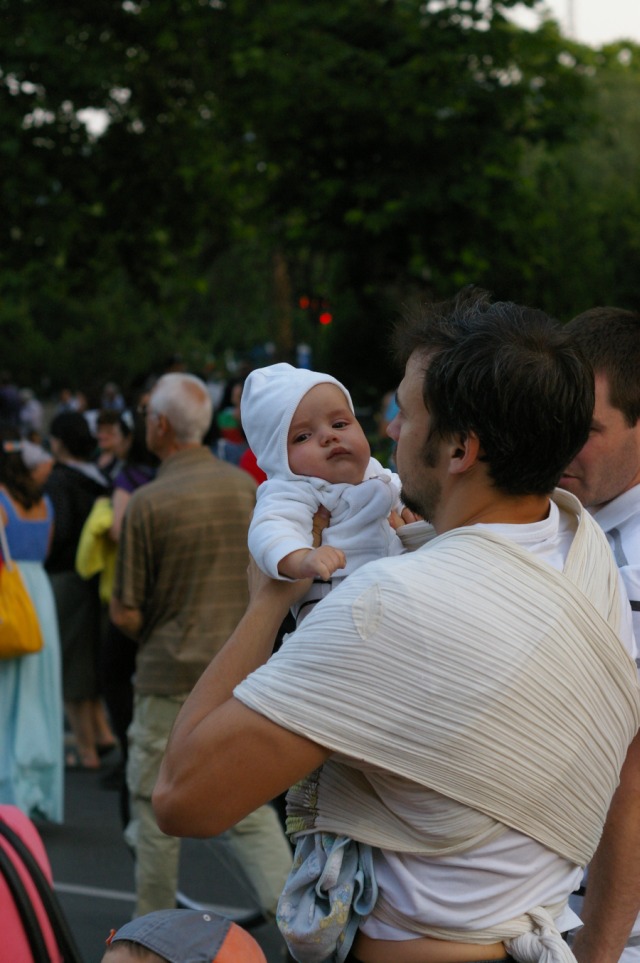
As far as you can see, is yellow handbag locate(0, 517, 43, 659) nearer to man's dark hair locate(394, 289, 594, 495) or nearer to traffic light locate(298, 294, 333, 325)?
man's dark hair locate(394, 289, 594, 495)

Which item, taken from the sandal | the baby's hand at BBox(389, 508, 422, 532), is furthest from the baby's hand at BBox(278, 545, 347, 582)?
the sandal

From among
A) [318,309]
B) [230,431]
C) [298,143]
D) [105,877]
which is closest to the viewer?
[105,877]

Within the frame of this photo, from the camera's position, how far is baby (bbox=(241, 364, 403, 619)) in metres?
2.11

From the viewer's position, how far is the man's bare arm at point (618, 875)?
2.21 m

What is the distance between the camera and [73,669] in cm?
873

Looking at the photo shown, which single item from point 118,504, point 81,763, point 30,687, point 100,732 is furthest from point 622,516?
point 100,732

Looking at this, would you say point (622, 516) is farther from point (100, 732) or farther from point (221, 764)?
point (100, 732)

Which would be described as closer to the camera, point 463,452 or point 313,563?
point 463,452

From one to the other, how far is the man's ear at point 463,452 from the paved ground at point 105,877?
3626 millimetres

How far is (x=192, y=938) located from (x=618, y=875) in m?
0.73

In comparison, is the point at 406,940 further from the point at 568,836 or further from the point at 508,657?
the point at 508,657

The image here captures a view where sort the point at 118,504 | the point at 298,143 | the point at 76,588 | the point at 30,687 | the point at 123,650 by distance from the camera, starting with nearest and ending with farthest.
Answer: the point at 123,650
the point at 30,687
the point at 118,504
the point at 76,588
the point at 298,143

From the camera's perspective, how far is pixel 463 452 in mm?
1870

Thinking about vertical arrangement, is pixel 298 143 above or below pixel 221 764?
above
